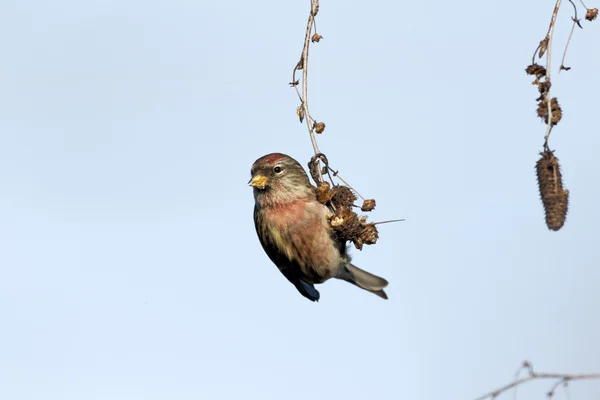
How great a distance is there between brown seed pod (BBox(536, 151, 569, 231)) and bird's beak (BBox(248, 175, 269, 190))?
241cm

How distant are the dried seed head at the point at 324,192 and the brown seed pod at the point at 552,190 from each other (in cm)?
174

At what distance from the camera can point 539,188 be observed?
12.9ft

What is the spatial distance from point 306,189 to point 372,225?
870 mm

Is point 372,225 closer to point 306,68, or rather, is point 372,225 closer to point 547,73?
point 306,68

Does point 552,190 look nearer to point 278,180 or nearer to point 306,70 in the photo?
point 306,70

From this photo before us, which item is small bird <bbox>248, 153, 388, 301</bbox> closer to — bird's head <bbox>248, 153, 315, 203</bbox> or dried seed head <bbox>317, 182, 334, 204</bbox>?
bird's head <bbox>248, 153, 315, 203</bbox>

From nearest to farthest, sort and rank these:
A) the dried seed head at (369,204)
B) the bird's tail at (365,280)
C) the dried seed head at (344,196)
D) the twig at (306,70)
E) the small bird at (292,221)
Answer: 1. the twig at (306,70)
2. the dried seed head at (369,204)
3. the dried seed head at (344,196)
4. the small bird at (292,221)
5. the bird's tail at (365,280)

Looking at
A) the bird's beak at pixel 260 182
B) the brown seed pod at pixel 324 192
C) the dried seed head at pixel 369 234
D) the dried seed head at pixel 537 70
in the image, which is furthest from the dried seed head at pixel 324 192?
the dried seed head at pixel 537 70

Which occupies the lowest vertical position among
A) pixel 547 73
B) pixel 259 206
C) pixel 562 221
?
pixel 562 221

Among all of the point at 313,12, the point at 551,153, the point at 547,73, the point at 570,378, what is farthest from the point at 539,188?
the point at 313,12

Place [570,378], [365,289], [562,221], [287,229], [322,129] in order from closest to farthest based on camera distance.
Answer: [570,378] → [562,221] → [322,129] → [287,229] → [365,289]

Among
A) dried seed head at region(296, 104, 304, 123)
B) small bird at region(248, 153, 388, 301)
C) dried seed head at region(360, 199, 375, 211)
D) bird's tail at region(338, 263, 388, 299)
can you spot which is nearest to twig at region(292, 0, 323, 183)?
dried seed head at region(296, 104, 304, 123)

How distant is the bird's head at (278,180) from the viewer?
236 inches

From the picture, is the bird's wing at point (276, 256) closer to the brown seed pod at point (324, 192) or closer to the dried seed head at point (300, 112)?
the brown seed pod at point (324, 192)
